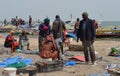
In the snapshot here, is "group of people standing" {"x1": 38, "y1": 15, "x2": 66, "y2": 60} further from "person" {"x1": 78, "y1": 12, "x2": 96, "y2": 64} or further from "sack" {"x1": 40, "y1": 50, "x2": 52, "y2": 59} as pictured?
"person" {"x1": 78, "y1": 12, "x2": 96, "y2": 64}

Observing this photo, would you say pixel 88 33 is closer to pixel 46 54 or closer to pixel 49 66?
pixel 46 54

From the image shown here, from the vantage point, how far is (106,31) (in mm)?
29875

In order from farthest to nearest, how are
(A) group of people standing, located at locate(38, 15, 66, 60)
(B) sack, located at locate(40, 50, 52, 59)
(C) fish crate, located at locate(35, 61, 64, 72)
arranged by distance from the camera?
(A) group of people standing, located at locate(38, 15, 66, 60)
(B) sack, located at locate(40, 50, 52, 59)
(C) fish crate, located at locate(35, 61, 64, 72)

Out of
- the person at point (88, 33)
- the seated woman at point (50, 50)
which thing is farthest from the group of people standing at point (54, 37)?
the person at point (88, 33)

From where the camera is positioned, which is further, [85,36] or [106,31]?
[106,31]

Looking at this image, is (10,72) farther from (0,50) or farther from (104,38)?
(104,38)

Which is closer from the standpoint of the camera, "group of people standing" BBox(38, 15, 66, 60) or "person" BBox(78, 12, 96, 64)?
"person" BBox(78, 12, 96, 64)

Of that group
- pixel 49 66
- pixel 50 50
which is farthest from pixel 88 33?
pixel 49 66

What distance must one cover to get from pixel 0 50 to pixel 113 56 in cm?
480

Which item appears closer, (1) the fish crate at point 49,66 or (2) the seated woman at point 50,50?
(1) the fish crate at point 49,66

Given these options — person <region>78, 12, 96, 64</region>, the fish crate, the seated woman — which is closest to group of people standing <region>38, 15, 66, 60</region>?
the seated woman

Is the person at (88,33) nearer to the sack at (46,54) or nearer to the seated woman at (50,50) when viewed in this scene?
the seated woman at (50,50)

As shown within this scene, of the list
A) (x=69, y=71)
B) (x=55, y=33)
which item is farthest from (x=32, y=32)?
(x=69, y=71)

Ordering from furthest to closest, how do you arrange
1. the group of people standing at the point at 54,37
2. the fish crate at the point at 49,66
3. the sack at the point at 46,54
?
1. the group of people standing at the point at 54,37
2. the sack at the point at 46,54
3. the fish crate at the point at 49,66
